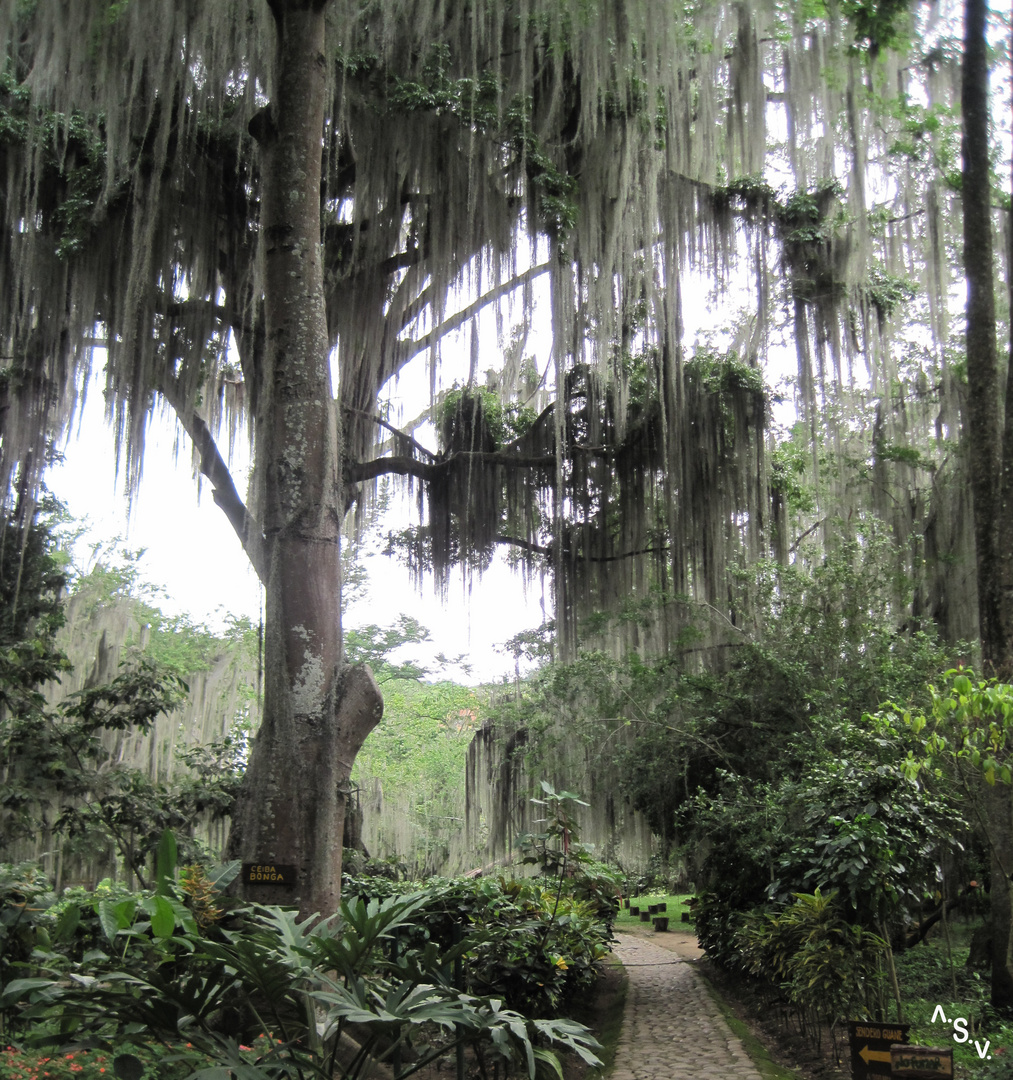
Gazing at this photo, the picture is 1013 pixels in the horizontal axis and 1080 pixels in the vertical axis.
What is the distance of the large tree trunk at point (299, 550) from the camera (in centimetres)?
459

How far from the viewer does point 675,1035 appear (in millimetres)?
6895

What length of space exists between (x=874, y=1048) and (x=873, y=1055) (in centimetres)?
3

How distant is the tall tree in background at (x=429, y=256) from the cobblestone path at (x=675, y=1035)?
2484mm

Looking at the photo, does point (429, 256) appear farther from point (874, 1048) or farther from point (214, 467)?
point (874, 1048)

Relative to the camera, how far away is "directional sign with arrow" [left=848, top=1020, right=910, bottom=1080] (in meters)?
4.00

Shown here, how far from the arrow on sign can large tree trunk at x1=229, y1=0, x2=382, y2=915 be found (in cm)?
235

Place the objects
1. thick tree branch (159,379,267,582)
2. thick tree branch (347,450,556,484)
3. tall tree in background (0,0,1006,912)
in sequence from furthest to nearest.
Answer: thick tree branch (347,450,556,484) < thick tree branch (159,379,267,582) < tall tree in background (0,0,1006,912)

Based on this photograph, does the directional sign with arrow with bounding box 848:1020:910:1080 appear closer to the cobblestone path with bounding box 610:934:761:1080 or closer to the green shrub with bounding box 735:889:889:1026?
the cobblestone path with bounding box 610:934:761:1080

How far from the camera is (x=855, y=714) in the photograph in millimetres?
8555

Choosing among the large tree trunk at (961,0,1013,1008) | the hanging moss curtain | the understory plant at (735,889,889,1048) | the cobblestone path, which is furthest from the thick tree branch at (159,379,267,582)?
the large tree trunk at (961,0,1013,1008)

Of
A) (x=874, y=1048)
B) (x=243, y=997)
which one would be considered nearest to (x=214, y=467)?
(x=243, y=997)

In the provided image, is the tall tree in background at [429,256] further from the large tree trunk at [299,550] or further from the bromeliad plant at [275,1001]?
the bromeliad plant at [275,1001]

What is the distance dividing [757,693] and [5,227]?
26.4ft

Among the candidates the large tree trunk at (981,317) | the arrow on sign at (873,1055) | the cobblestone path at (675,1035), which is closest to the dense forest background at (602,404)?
the large tree trunk at (981,317)
